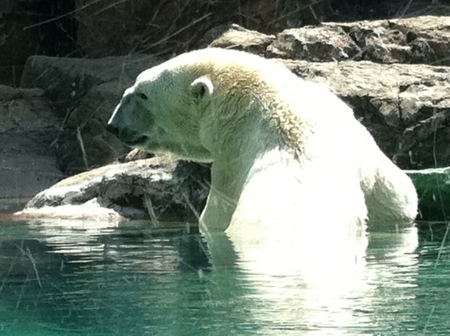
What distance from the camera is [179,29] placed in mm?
14094

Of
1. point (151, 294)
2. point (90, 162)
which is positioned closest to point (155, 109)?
point (151, 294)

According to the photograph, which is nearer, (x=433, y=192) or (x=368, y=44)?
(x=433, y=192)

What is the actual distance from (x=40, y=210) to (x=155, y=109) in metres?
2.16

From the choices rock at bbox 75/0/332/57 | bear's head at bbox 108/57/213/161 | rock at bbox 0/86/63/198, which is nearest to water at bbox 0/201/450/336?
bear's head at bbox 108/57/213/161

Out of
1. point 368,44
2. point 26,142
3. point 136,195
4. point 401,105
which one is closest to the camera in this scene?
point 401,105

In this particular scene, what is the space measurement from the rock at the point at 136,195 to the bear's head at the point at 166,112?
47.1 inches

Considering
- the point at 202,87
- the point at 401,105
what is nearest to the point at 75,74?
the point at 401,105

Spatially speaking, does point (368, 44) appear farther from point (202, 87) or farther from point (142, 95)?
point (202, 87)

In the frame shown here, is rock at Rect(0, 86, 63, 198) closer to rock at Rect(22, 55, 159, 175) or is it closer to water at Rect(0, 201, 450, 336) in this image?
rock at Rect(22, 55, 159, 175)

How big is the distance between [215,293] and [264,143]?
2048 mm

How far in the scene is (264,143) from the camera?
203 inches

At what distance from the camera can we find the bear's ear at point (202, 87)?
5680 mm

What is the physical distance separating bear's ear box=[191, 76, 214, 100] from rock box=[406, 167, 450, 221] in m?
1.57

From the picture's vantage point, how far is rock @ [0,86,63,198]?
451 inches
